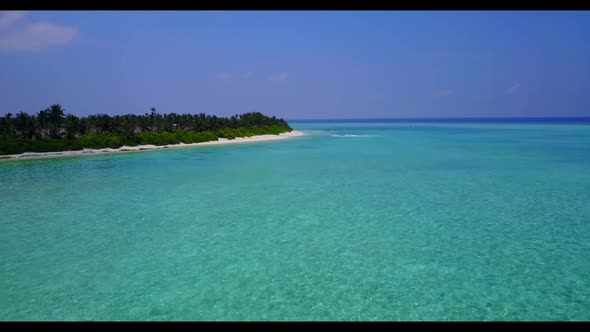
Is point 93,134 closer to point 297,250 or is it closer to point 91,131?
point 91,131

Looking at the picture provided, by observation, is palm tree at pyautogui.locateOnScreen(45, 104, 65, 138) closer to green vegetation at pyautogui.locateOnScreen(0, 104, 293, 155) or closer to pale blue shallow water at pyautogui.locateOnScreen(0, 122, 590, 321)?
green vegetation at pyautogui.locateOnScreen(0, 104, 293, 155)

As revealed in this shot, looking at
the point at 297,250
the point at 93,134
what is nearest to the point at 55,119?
the point at 93,134

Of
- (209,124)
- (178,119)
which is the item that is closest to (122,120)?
(178,119)

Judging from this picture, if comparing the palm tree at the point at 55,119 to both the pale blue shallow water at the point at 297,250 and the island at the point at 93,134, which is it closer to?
the island at the point at 93,134
